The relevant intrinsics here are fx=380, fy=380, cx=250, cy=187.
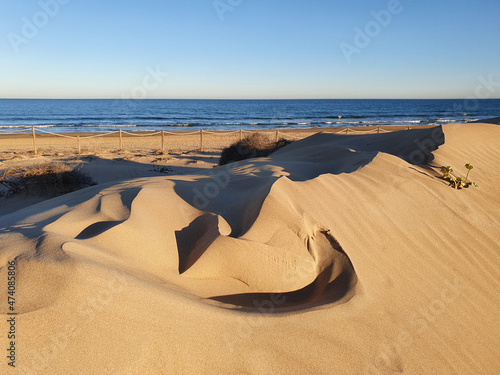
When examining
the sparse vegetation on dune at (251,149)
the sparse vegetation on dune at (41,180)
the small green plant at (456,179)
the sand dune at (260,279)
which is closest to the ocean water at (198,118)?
the sparse vegetation on dune at (251,149)

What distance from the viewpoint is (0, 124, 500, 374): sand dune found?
70.4 inches

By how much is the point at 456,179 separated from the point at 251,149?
20.8 ft

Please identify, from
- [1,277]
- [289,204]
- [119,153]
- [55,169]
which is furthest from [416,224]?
[119,153]

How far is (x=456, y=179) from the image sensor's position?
15.9ft

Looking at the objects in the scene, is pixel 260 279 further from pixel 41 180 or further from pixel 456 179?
pixel 41 180

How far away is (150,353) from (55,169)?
640 cm

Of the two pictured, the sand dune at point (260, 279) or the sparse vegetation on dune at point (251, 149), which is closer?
the sand dune at point (260, 279)

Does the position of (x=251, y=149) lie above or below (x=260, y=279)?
below

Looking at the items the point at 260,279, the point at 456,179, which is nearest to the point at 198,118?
the point at 456,179

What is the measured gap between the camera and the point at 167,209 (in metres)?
3.17

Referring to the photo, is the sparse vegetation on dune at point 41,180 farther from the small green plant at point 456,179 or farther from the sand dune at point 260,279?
the small green plant at point 456,179

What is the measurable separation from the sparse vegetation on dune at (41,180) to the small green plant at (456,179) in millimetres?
6255

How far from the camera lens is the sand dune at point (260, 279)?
5.87 ft

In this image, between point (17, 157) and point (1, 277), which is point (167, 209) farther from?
point (17, 157)
